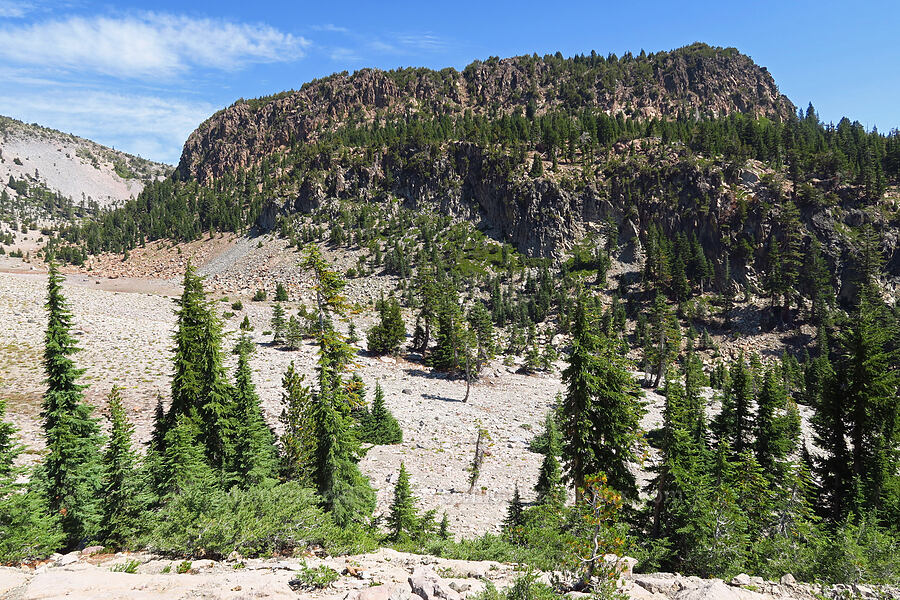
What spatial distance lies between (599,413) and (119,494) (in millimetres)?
18393

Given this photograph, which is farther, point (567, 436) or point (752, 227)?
point (752, 227)

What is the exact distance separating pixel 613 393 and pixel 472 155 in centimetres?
12970

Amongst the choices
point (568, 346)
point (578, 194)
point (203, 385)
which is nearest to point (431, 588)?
point (203, 385)

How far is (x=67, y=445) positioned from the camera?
14.9 m

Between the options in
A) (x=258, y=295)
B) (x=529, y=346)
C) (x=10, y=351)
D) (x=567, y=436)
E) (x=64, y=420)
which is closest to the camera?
(x=64, y=420)

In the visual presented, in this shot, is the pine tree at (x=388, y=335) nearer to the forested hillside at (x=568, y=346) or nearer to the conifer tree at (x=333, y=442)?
the forested hillside at (x=568, y=346)

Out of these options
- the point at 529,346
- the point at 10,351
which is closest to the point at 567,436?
the point at 10,351

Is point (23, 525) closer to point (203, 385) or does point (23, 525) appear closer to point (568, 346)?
point (203, 385)

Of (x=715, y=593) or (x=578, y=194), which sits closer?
(x=715, y=593)

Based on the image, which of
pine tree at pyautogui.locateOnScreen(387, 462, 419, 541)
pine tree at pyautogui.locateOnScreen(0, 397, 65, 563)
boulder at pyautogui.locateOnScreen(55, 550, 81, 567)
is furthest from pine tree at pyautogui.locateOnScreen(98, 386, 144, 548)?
pine tree at pyautogui.locateOnScreen(387, 462, 419, 541)

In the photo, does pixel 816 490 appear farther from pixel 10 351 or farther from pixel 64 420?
pixel 10 351

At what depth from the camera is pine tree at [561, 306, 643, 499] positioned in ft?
56.2

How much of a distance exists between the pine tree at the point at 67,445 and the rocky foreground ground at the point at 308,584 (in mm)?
5482

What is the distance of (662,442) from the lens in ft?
59.2
